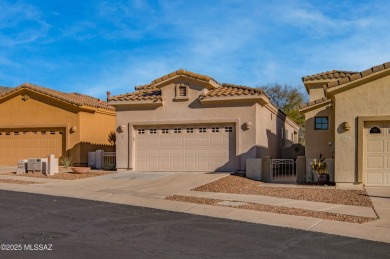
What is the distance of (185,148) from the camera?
21.9 metres

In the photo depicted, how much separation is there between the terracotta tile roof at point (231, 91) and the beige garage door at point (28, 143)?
30.8 ft

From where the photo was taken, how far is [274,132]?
2688 cm

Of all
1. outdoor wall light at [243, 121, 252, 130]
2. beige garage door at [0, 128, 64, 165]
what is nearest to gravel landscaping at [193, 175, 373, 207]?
outdoor wall light at [243, 121, 252, 130]

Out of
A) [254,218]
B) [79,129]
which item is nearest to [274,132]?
[79,129]

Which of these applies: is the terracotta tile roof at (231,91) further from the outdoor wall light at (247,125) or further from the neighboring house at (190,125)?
the outdoor wall light at (247,125)

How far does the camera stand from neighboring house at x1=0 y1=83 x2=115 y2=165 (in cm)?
2570

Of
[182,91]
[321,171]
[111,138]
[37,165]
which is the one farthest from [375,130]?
[111,138]

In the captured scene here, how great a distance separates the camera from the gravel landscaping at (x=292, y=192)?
44.6 ft

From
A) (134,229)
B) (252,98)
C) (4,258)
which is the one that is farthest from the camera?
(252,98)

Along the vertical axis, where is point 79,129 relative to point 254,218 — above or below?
above

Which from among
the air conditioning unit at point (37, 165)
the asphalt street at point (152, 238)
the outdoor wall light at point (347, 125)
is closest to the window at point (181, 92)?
the air conditioning unit at point (37, 165)

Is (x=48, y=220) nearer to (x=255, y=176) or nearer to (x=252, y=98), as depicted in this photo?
(x=255, y=176)

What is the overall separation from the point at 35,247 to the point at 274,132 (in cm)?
2071

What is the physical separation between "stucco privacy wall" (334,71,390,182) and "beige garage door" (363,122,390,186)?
1.33 ft
